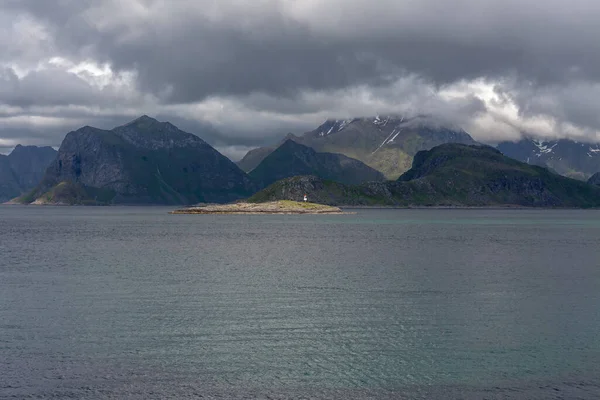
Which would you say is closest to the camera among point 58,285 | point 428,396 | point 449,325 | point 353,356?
point 428,396

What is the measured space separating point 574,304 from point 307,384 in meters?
44.3

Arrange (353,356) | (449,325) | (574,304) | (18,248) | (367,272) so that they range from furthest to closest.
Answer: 1. (18,248)
2. (367,272)
3. (574,304)
4. (449,325)
5. (353,356)

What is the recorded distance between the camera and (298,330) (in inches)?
2242

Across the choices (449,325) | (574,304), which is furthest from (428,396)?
(574,304)

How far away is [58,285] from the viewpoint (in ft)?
281

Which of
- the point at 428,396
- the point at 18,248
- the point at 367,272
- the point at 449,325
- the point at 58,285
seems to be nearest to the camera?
the point at 428,396

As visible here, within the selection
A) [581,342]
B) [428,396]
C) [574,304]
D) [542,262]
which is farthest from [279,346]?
[542,262]

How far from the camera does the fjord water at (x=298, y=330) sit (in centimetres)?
4191

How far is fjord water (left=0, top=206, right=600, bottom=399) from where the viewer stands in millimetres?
41906

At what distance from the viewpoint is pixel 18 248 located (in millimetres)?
149750

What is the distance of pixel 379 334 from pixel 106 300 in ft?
117

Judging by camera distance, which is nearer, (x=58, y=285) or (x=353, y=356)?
(x=353, y=356)

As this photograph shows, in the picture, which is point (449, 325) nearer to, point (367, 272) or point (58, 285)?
point (367, 272)

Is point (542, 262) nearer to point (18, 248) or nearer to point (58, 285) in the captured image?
point (58, 285)
